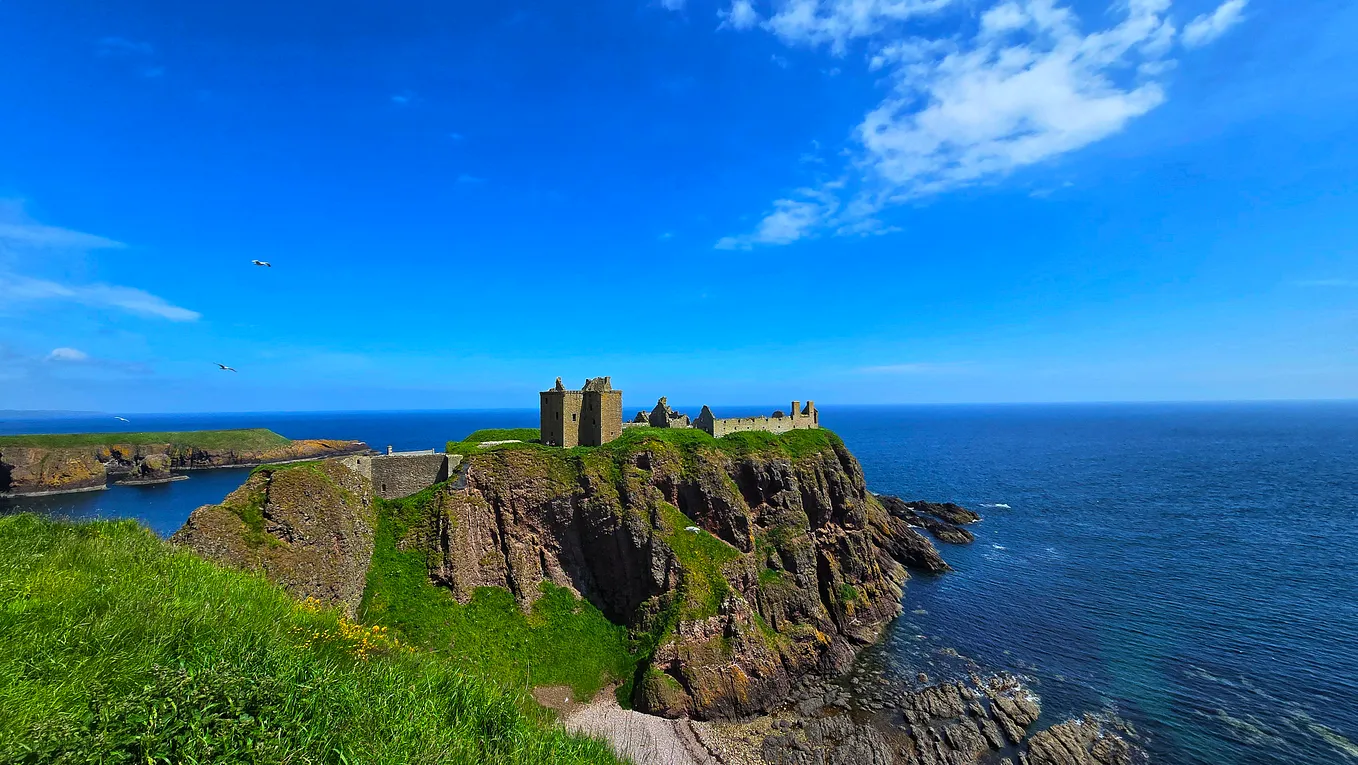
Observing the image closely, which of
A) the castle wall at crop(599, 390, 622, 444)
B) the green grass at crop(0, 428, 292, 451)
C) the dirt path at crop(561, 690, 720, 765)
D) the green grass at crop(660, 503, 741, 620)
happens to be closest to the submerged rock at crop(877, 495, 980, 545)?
the green grass at crop(660, 503, 741, 620)

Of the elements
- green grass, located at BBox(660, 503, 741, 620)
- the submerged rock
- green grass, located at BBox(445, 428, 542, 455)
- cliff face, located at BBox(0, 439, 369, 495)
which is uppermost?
green grass, located at BBox(445, 428, 542, 455)

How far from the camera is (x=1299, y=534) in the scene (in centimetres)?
7025

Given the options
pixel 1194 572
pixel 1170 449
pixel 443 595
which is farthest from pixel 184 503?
pixel 1170 449

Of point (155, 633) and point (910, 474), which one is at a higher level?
point (155, 633)

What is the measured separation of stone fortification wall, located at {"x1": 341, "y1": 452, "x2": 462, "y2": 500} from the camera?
136 ft

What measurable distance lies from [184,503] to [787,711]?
4359 inches

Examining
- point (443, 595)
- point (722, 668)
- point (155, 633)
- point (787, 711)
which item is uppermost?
point (155, 633)

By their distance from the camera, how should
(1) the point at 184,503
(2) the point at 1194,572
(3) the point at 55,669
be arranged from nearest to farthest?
(3) the point at 55,669 → (2) the point at 1194,572 → (1) the point at 184,503

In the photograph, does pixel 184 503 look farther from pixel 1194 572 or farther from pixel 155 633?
pixel 1194 572

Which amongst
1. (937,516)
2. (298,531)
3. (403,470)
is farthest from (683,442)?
(937,516)

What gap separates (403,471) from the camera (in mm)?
42500

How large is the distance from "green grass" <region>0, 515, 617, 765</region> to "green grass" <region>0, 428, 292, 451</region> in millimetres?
150000

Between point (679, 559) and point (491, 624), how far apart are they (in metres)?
14.5

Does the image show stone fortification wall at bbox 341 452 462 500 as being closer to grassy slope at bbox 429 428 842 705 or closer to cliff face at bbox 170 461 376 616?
grassy slope at bbox 429 428 842 705
